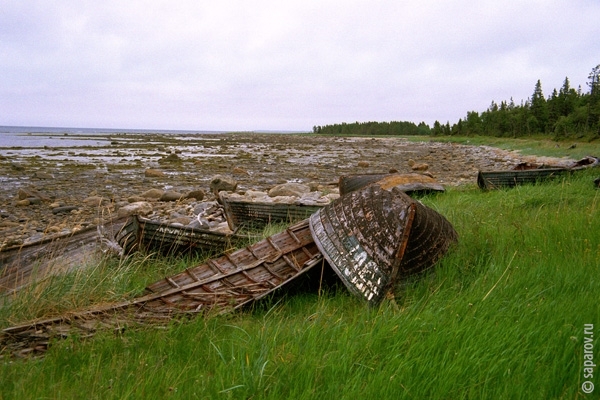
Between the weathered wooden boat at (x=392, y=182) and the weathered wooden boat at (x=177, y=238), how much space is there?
332 cm

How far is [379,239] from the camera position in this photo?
3.21 metres

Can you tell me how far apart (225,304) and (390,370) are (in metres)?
1.54

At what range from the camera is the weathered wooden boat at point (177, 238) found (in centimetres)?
486

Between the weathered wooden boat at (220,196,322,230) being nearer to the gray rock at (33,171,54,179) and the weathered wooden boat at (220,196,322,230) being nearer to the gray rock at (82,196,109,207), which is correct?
the gray rock at (82,196,109,207)

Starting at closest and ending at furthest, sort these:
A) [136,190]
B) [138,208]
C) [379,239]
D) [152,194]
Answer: [379,239]
[138,208]
[152,194]
[136,190]

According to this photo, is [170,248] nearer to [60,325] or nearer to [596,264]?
[60,325]

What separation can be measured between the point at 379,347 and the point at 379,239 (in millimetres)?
1158

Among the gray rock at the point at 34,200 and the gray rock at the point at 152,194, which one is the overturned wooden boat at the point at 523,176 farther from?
the gray rock at the point at 34,200

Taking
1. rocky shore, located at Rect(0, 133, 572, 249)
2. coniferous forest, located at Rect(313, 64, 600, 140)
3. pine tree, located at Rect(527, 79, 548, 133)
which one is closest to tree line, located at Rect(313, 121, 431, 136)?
coniferous forest, located at Rect(313, 64, 600, 140)

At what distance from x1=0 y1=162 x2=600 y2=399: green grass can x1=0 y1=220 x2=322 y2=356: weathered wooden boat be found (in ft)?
0.59

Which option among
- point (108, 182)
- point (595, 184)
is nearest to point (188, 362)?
point (595, 184)

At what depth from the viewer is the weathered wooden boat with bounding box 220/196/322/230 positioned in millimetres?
5938

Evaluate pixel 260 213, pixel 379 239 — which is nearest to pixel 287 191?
pixel 260 213

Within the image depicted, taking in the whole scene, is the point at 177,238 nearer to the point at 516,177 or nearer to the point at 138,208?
the point at 138,208
